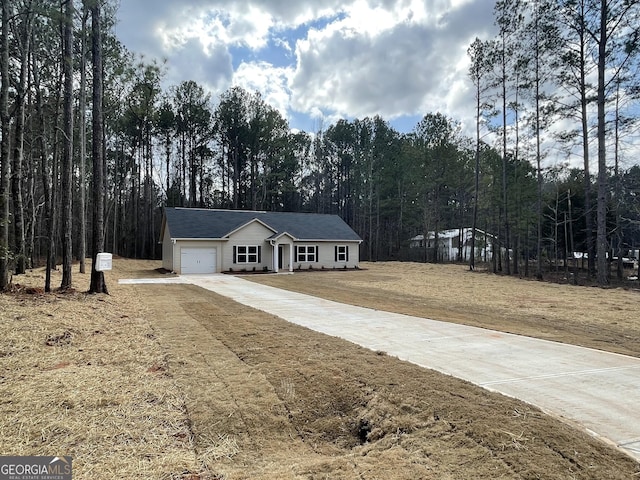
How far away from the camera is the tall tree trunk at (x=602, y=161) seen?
18.2m

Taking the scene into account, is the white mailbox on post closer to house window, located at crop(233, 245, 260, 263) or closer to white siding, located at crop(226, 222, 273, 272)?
white siding, located at crop(226, 222, 273, 272)

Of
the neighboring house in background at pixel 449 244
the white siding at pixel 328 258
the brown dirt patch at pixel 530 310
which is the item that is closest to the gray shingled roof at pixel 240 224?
the white siding at pixel 328 258

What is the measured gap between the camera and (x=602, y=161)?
18.5m

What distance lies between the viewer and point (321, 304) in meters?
11.1

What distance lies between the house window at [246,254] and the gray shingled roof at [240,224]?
4.36 ft

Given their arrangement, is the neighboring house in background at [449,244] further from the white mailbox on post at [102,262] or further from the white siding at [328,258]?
the white mailbox on post at [102,262]

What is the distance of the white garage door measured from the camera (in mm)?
23531

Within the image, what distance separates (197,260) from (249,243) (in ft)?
11.4

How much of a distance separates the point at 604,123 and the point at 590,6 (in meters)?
5.71

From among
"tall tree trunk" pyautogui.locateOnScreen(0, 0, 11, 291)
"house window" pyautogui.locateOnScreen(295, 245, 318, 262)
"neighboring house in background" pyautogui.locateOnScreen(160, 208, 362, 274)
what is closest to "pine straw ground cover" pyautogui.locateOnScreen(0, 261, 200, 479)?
"tall tree trunk" pyautogui.locateOnScreen(0, 0, 11, 291)

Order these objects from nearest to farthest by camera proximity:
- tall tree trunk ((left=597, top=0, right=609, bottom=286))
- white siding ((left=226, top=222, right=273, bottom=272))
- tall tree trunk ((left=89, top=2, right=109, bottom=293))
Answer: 1. tall tree trunk ((left=89, top=2, right=109, bottom=293))
2. tall tree trunk ((left=597, top=0, right=609, bottom=286))
3. white siding ((left=226, top=222, right=273, bottom=272))

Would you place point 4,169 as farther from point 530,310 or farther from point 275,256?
point 275,256

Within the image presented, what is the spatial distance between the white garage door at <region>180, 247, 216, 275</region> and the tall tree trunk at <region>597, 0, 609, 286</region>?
20.8 meters

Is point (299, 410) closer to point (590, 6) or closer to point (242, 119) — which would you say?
point (590, 6)
